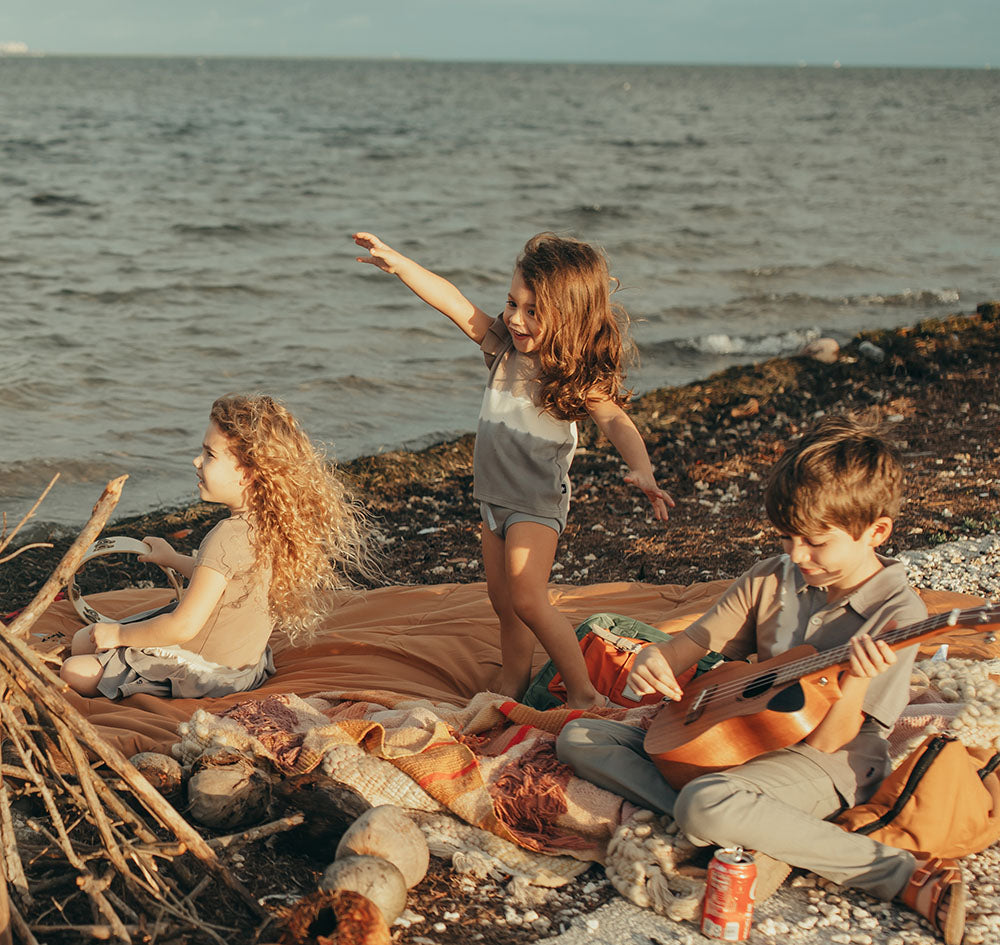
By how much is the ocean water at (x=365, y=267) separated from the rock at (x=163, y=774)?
3.21m

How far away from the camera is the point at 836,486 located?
3.12 metres

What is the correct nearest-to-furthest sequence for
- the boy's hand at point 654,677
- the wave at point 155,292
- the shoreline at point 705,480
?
the boy's hand at point 654,677
the shoreline at point 705,480
the wave at point 155,292

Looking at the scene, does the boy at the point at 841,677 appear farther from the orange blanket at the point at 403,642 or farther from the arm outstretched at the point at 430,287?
the arm outstretched at the point at 430,287

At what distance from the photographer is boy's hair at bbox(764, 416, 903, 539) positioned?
10.2 feet

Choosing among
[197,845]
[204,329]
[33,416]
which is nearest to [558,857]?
[197,845]

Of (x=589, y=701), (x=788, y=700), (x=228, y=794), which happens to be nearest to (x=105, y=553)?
(x=228, y=794)

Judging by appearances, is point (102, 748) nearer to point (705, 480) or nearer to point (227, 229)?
point (705, 480)

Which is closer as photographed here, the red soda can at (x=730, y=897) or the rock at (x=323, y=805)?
the red soda can at (x=730, y=897)

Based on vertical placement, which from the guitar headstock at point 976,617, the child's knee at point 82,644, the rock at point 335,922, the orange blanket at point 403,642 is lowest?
the orange blanket at point 403,642

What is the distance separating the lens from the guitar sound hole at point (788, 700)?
120 inches

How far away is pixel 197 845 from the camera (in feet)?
9.48

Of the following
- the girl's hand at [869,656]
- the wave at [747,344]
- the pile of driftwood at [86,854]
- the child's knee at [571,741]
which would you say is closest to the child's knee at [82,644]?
the pile of driftwood at [86,854]

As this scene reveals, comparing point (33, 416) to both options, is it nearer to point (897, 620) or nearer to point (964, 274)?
point (897, 620)

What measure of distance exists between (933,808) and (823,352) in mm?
8585
